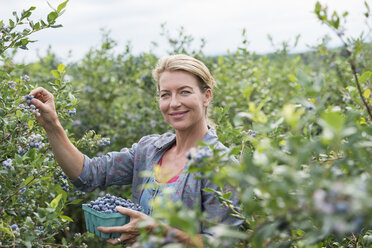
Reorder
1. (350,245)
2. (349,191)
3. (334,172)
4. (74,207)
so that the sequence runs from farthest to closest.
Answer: (74,207), (350,245), (334,172), (349,191)

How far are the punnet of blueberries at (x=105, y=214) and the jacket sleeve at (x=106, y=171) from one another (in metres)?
0.28

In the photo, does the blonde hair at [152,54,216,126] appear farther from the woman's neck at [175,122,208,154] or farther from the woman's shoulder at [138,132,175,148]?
the woman's shoulder at [138,132,175,148]

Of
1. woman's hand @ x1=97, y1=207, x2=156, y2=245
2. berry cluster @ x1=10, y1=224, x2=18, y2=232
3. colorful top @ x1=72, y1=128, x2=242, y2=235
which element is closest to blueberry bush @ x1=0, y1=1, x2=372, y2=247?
berry cluster @ x1=10, y1=224, x2=18, y2=232

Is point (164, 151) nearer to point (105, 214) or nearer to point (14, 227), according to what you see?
point (105, 214)

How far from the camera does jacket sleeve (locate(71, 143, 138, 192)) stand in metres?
2.32

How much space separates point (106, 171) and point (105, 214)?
520mm

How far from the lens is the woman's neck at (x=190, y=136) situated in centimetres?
234

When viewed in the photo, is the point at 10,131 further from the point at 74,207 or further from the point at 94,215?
the point at 74,207

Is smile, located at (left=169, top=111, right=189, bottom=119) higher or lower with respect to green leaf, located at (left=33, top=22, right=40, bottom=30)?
lower

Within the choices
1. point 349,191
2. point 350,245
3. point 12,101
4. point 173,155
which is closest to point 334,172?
point 349,191

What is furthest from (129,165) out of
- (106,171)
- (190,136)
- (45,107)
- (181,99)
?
(45,107)

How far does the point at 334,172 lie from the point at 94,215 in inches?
55.6

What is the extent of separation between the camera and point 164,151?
243 centimetres

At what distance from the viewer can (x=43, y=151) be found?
226 cm
